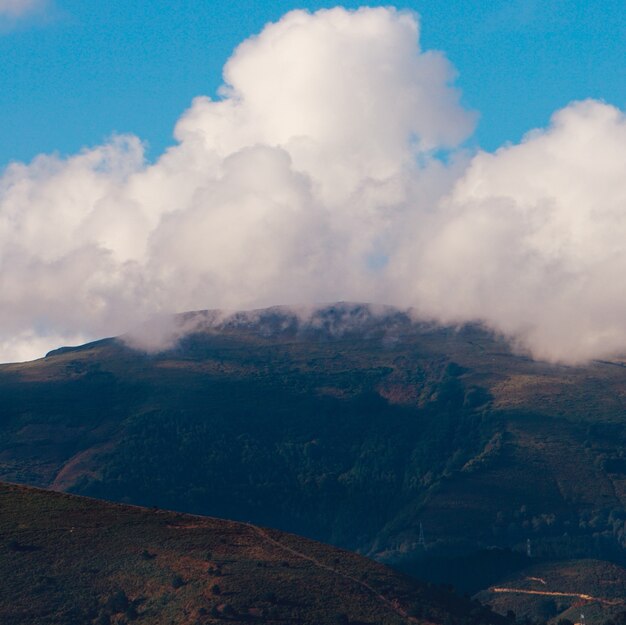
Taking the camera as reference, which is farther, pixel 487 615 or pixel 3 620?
pixel 487 615

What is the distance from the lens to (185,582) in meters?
178

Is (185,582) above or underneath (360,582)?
above

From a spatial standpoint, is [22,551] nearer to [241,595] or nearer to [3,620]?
[3,620]

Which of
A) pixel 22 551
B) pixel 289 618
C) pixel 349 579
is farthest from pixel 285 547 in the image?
pixel 22 551

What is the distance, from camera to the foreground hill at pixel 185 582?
172 metres

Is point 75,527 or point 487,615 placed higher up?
point 75,527

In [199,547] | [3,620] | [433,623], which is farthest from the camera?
[199,547]

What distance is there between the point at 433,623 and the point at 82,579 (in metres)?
51.0

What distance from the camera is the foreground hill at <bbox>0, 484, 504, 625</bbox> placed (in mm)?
171500

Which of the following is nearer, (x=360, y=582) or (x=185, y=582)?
(x=185, y=582)

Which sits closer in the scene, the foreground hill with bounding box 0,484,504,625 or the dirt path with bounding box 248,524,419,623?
the foreground hill with bounding box 0,484,504,625

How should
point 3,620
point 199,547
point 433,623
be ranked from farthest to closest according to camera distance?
point 199,547, point 433,623, point 3,620

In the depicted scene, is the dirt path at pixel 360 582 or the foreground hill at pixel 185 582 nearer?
the foreground hill at pixel 185 582

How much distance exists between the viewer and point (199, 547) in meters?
191
